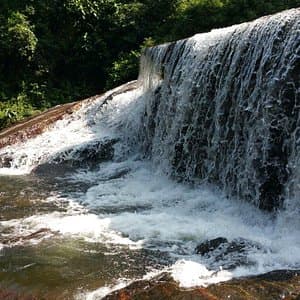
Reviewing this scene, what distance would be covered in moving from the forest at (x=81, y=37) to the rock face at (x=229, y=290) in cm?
1236

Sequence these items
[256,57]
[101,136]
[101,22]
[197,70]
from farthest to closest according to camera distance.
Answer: [101,22] < [101,136] < [197,70] < [256,57]

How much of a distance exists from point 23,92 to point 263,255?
13.8 m

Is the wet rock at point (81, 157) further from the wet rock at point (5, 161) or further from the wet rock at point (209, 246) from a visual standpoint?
the wet rock at point (209, 246)

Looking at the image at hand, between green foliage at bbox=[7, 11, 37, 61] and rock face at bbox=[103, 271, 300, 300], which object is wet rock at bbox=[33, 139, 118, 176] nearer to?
rock face at bbox=[103, 271, 300, 300]

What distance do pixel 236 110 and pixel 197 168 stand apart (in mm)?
1413

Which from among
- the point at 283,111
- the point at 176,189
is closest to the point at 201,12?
the point at 176,189

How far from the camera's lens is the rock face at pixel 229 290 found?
4.57 meters

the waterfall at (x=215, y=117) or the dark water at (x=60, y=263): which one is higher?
the waterfall at (x=215, y=117)

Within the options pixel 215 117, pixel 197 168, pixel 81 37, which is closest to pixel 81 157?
pixel 197 168

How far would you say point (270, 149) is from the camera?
712 cm

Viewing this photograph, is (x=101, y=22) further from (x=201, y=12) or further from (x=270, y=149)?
(x=270, y=149)

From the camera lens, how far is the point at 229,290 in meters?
4.68

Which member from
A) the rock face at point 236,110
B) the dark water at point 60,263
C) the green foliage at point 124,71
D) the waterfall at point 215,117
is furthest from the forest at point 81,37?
the dark water at point 60,263

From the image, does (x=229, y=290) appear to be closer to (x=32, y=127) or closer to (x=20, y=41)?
(x=32, y=127)
